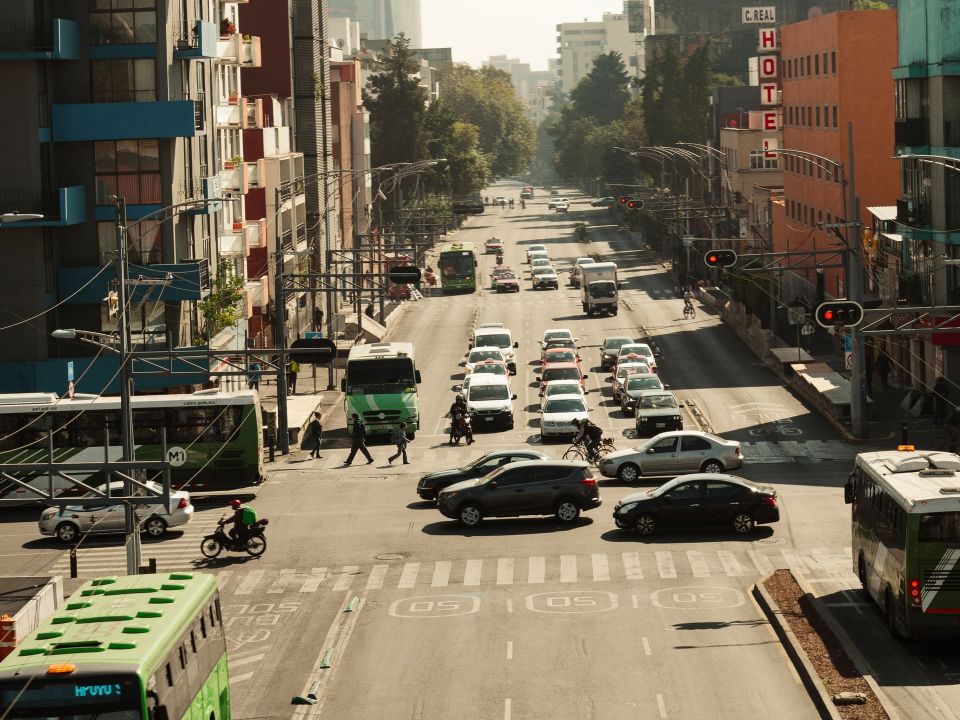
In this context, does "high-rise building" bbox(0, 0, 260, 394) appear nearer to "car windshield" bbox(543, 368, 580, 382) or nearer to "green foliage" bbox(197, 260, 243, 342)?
"green foliage" bbox(197, 260, 243, 342)

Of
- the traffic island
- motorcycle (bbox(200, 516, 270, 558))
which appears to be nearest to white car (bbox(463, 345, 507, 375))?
motorcycle (bbox(200, 516, 270, 558))

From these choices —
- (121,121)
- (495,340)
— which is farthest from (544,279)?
(121,121)

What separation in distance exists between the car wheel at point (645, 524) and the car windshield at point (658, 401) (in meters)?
18.5

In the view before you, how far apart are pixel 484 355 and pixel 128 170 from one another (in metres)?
21.5

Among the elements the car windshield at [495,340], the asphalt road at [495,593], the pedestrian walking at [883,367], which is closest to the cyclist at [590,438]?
the asphalt road at [495,593]

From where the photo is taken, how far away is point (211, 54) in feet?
208

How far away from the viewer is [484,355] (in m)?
75.1

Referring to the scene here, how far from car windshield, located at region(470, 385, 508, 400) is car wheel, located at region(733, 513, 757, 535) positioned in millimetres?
24160

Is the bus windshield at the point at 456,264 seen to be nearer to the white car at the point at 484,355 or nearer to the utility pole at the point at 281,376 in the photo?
the white car at the point at 484,355

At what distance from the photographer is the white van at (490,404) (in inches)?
2405

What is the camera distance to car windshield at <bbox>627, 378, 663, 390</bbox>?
63491mm

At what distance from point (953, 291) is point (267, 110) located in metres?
44.9

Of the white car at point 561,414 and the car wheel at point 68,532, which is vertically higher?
the white car at point 561,414

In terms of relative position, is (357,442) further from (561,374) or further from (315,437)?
(561,374)
